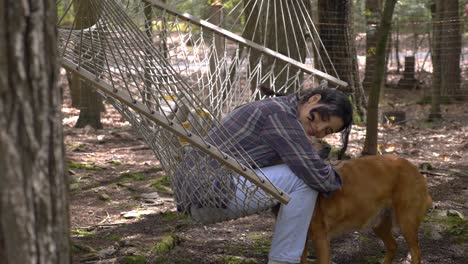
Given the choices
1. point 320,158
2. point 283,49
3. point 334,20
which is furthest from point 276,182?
point 334,20

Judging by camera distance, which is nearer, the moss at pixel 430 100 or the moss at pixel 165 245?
the moss at pixel 165 245

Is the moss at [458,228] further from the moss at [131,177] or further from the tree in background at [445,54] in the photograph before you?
the tree in background at [445,54]

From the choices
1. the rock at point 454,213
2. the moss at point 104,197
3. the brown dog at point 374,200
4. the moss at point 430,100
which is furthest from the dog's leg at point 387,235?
the moss at point 430,100

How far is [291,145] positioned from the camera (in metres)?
3.15

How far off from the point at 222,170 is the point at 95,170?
3.28 m

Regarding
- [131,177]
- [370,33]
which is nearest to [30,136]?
[131,177]

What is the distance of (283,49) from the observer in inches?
210

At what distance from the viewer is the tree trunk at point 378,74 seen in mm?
4938

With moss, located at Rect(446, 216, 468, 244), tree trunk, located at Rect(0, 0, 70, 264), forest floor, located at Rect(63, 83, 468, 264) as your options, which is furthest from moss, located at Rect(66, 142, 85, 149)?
tree trunk, located at Rect(0, 0, 70, 264)

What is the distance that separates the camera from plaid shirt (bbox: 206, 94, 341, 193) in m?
3.14

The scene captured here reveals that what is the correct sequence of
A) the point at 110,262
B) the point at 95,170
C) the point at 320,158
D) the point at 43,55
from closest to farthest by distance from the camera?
the point at 43,55, the point at 320,158, the point at 110,262, the point at 95,170

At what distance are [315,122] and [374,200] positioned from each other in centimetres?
57

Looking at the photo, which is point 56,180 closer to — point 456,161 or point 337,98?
point 337,98

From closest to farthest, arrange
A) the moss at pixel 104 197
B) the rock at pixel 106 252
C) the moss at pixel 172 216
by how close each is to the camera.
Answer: the rock at pixel 106 252, the moss at pixel 172 216, the moss at pixel 104 197
